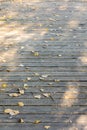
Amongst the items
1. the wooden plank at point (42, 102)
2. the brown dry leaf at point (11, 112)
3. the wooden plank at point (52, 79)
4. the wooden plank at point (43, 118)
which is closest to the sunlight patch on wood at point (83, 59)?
the wooden plank at point (52, 79)

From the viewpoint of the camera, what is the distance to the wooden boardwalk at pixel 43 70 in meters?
4.59

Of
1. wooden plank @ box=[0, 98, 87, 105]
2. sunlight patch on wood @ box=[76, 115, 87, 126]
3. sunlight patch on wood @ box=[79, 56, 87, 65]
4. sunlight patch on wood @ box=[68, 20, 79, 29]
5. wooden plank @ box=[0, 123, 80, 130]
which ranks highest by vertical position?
sunlight patch on wood @ box=[68, 20, 79, 29]

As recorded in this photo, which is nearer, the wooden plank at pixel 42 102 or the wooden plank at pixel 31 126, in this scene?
the wooden plank at pixel 31 126

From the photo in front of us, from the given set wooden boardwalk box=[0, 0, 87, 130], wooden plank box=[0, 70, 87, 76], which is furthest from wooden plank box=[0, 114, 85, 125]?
wooden plank box=[0, 70, 87, 76]

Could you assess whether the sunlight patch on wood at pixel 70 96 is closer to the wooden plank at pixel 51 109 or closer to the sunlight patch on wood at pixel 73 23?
the wooden plank at pixel 51 109

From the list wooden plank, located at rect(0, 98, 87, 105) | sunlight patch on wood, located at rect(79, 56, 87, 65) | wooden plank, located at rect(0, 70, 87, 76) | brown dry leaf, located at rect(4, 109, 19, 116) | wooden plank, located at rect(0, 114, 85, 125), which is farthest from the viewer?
sunlight patch on wood, located at rect(79, 56, 87, 65)

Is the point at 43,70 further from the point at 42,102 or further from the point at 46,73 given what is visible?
the point at 42,102

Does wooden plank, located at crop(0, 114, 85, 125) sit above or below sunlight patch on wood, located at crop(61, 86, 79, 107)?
below

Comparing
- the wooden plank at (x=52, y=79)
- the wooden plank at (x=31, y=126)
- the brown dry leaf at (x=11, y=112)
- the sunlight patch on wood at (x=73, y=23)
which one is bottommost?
the wooden plank at (x=31, y=126)

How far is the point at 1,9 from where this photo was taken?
1074cm

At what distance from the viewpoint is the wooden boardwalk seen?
459cm

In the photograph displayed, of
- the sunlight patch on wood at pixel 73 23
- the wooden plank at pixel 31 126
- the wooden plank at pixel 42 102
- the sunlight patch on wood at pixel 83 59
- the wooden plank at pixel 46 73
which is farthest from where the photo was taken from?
the sunlight patch on wood at pixel 73 23

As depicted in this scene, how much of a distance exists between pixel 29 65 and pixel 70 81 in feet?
3.16

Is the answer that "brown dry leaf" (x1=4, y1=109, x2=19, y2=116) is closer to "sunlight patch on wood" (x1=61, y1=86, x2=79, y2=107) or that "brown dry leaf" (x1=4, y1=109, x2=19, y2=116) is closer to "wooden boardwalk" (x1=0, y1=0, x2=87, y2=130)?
"wooden boardwalk" (x1=0, y1=0, x2=87, y2=130)
